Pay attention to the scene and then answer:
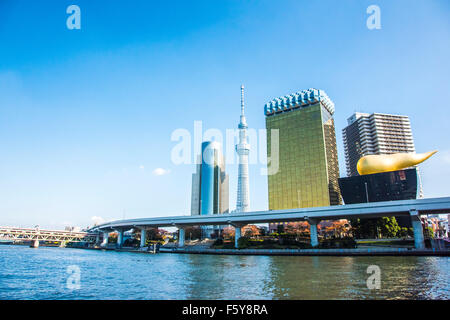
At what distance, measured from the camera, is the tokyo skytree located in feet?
576

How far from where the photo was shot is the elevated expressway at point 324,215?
5466cm

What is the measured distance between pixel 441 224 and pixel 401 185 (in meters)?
95.6

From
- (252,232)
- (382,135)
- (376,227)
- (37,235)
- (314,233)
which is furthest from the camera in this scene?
(382,135)

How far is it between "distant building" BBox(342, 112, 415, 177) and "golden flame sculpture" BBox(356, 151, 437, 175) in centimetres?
5123

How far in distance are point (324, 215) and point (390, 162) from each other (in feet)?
106

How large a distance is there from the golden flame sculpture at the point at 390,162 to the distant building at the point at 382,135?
51.2 m

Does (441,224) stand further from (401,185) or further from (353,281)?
(353,281)

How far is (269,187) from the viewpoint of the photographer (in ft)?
458

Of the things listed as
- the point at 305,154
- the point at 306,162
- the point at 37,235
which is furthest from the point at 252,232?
the point at 37,235

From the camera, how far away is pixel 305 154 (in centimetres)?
13138

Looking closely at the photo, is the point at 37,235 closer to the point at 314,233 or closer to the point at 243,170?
the point at 314,233

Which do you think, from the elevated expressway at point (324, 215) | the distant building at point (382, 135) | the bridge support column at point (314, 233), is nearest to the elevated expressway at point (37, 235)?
the elevated expressway at point (324, 215)

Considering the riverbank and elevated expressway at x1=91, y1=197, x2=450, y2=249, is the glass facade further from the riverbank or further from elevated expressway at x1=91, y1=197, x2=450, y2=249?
the riverbank

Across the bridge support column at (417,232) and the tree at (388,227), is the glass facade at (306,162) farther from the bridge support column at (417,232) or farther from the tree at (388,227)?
the bridge support column at (417,232)
